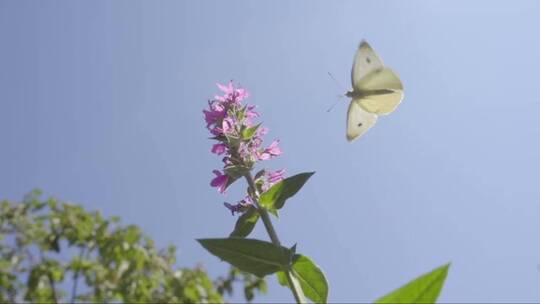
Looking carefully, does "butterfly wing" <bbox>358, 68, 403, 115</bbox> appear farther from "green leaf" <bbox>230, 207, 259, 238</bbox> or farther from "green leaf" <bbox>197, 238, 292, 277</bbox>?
"green leaf" <bbox>197, 238, 292, 277</bbox>

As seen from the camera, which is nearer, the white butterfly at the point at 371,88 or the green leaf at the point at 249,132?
the green leaf at the point at 249,132

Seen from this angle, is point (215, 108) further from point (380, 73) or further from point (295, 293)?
point (295, 293)

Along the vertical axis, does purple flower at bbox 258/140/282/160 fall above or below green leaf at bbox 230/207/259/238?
above

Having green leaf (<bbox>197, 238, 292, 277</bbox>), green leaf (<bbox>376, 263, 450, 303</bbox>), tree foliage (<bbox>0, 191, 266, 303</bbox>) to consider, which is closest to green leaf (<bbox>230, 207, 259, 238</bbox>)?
green leaf (<bbox>197, 238, 292, 277</bbox>)

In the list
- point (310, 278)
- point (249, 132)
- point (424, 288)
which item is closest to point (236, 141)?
point (249, 132)

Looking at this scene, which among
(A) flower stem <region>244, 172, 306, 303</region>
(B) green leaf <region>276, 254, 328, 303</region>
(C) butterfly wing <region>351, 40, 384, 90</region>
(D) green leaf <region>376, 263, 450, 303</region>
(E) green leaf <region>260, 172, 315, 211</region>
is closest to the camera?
(D) green leaf <region>376, 263, 450, 303</region>

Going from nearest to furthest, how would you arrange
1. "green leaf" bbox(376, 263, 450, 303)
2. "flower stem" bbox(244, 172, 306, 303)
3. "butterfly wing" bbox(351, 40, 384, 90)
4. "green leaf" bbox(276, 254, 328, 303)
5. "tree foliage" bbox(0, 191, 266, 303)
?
1. "green leaf" bbox(376, 263, 450, 303)
2. "flower stem" bbox(244, 172, 306, 303)
3. "green leaf" bbox(276, 254, 328, 303)
4. "butterfly wing" bbox(351, 40, 384, 90)
5. "tree foliage" bbox(0, 191, 266, 303)

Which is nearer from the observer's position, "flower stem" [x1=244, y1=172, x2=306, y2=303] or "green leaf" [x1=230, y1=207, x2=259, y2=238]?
"flower stem" [x1=244, y1=172, x2=306, y2=303]

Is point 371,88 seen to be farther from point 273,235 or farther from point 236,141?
point 273,235

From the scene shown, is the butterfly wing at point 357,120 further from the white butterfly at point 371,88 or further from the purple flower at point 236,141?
the purple flower at point 236,141

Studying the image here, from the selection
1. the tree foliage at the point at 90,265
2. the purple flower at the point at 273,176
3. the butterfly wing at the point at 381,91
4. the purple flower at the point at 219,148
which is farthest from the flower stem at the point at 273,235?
the tree foliage at the point at 90,265
